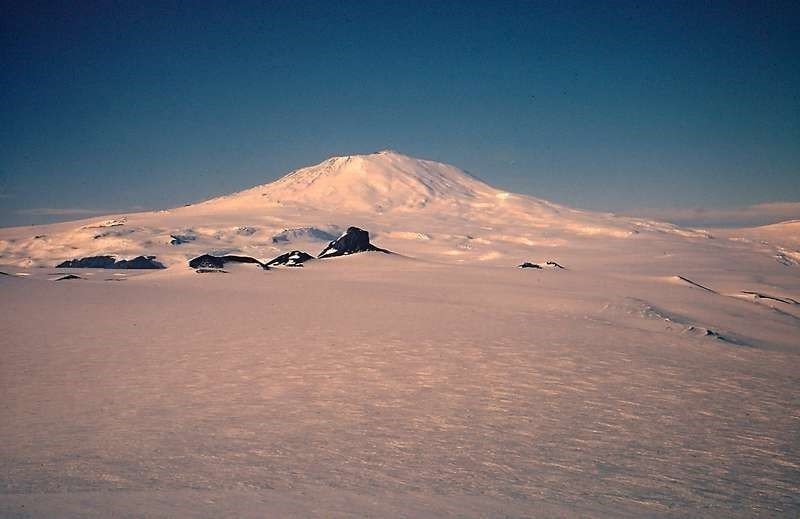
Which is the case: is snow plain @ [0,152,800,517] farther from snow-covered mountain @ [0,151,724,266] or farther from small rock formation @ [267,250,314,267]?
snow-covered mountain @ [0,151,724,266]

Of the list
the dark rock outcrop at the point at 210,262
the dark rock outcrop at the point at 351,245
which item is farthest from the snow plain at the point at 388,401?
the dark rock outcrop at the point at 351,245

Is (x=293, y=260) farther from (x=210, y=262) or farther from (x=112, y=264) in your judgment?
(x=112, y=264)

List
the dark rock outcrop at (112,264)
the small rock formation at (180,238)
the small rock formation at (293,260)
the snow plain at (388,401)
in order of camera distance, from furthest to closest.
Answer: the small rock formation at (180,238) → the dark rock outcrop at (112,264) → the small rock formation at (293,260) → the snow plain at (388,401)

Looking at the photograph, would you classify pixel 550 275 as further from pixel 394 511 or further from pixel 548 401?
pixel 394 511

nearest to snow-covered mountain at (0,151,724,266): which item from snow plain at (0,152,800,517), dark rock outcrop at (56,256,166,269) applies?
dark rock outcrop at (56,256,166,269)

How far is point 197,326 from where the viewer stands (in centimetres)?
1469

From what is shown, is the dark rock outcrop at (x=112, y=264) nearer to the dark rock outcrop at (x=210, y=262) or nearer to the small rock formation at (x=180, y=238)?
the dark rock outcrop at (x=210, y=262)

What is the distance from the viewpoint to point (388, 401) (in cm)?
876

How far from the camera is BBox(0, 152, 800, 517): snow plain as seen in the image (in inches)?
217

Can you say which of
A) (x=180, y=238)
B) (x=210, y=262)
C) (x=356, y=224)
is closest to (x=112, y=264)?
(x=210, y=262)

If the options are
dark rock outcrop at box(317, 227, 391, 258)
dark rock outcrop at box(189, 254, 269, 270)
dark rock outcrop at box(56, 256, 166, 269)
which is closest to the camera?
dark rock outcrop at box(189, 254, 269, 270)

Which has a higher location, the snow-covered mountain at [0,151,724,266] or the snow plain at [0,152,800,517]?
the snow-covered mountain at [0,151,724,266]

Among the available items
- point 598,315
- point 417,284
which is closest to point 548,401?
point 598,315

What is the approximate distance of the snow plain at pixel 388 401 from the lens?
5.51 meters
